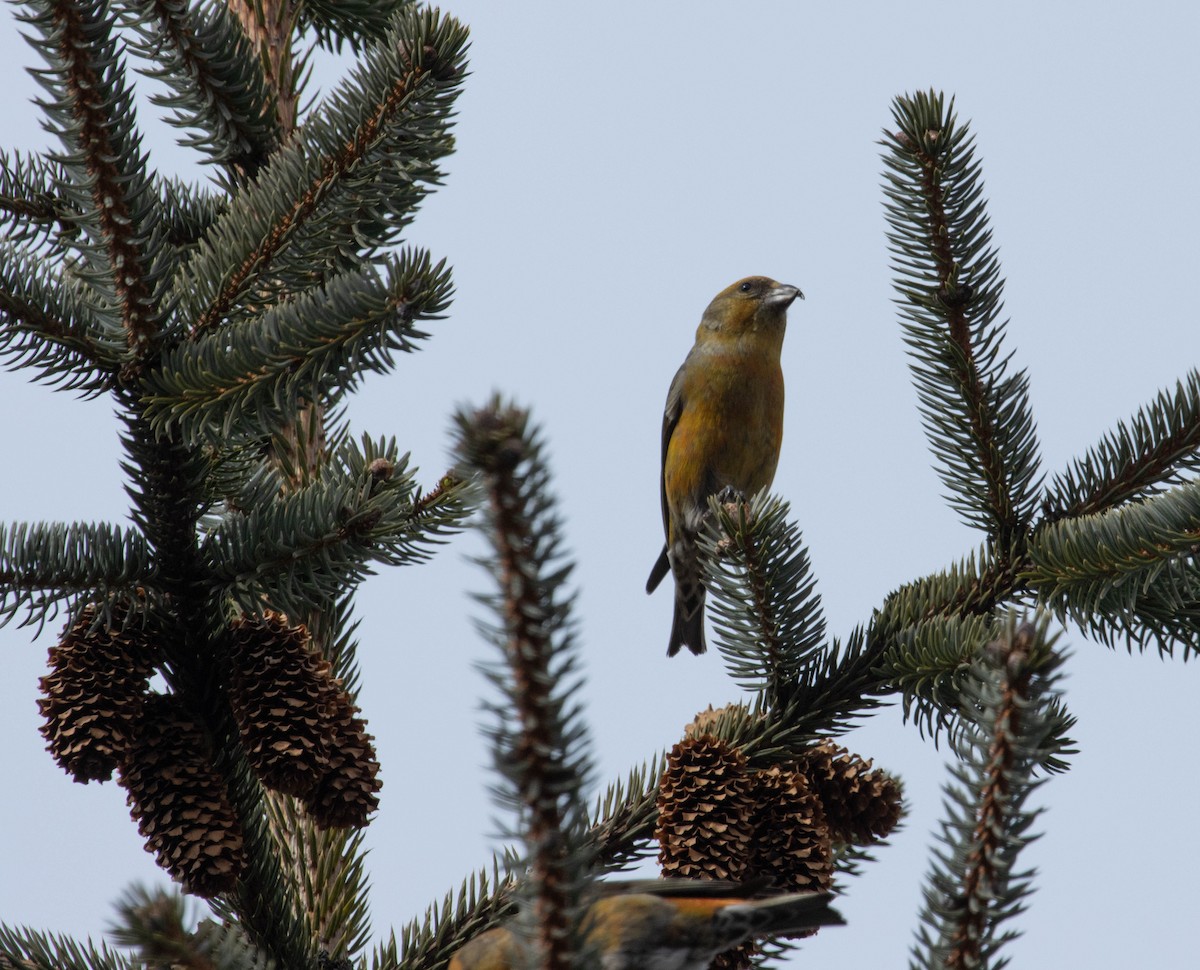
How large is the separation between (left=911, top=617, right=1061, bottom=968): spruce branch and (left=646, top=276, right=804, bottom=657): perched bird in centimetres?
455

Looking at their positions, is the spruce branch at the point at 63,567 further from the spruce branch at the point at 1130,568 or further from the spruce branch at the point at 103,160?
the spruce branch at the point at 1130,568

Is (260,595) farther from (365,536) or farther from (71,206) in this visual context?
(71,206)

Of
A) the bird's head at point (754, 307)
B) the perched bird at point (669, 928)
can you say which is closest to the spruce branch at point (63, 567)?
the perched bird at point (669, 928)

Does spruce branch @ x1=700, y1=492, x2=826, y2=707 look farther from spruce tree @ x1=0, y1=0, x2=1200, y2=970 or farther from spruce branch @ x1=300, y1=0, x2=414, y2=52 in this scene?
spruce branch @ x1=300, y1=0, x2=414, y2=52

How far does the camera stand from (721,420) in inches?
235

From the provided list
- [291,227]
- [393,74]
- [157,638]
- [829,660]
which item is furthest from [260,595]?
[829,660]

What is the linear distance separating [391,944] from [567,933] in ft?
4.89

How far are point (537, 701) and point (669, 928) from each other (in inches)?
43.8

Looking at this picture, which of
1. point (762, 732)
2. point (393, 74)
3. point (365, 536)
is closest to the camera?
point (393, 74)

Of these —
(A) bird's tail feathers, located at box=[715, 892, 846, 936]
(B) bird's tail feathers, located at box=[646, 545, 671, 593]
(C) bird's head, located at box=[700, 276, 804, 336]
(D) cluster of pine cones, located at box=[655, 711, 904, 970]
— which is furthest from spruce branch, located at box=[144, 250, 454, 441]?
(C) bird's head, located at box=[700, 276, 804, 336]

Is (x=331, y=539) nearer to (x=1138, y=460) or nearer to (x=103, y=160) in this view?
(x=103, y=160)

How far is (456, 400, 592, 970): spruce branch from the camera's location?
1112 mm

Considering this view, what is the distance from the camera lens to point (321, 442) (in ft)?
10.8

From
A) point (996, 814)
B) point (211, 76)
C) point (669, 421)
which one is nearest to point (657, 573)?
Result: point (669, 421)
